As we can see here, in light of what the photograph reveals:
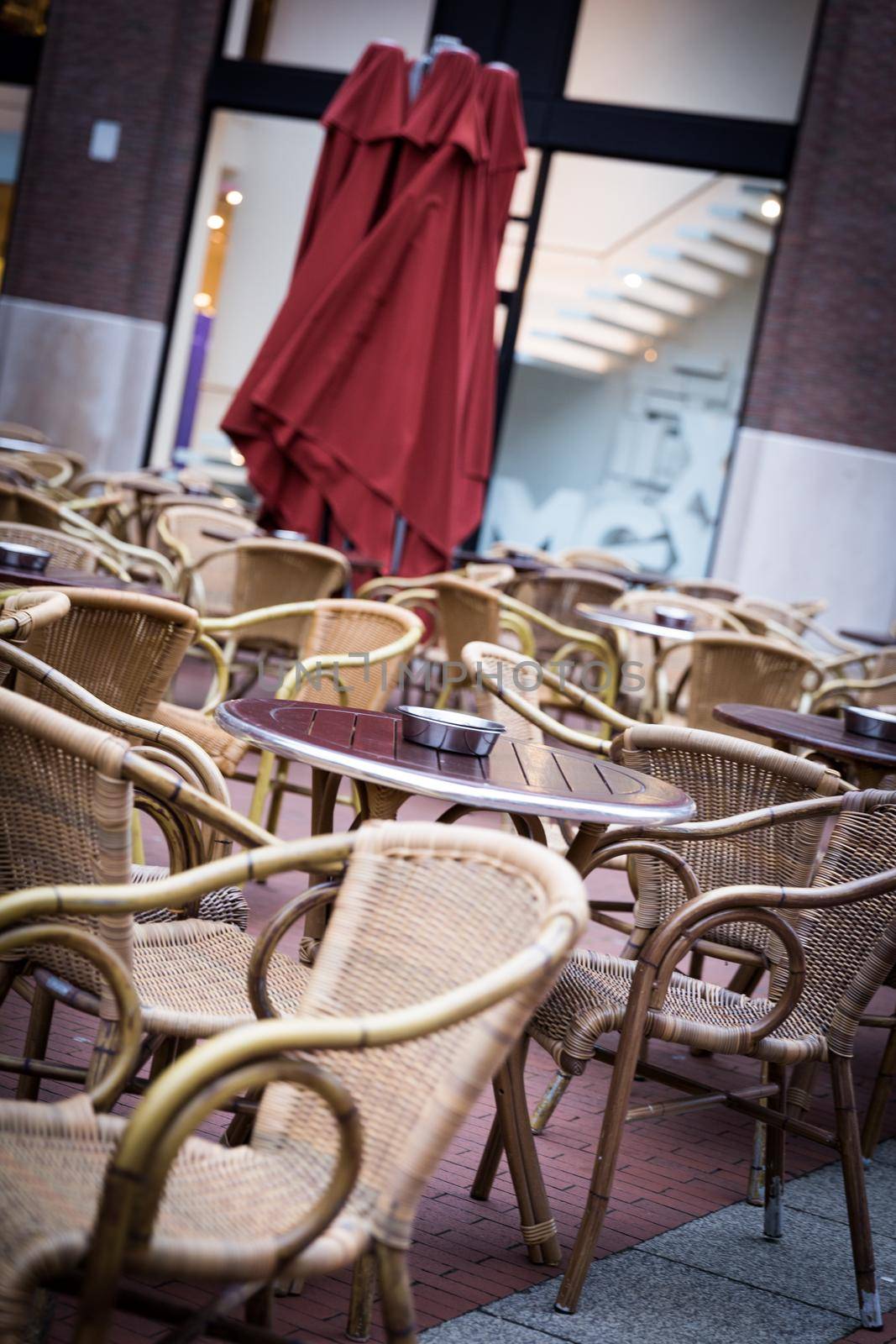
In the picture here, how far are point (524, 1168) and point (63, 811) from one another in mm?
982

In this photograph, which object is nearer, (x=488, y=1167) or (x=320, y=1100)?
(x=320, y=1100)

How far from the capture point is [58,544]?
14.0 feet

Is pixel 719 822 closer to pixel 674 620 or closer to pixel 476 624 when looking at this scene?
pixel 476 624

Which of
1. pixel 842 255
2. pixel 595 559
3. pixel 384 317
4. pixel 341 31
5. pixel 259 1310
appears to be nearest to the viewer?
pixel 259 1310

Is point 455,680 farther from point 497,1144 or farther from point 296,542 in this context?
point 497,1144

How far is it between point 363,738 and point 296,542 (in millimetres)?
3359

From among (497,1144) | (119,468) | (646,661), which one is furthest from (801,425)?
(497,1144)

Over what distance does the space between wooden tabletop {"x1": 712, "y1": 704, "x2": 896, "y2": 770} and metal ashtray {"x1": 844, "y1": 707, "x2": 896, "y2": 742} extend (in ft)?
0.04

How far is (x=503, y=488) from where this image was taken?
1283 cm

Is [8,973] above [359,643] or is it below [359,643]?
below

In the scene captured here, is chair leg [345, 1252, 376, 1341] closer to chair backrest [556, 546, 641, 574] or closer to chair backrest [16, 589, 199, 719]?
chair backrest [16, 589, 199, 719]

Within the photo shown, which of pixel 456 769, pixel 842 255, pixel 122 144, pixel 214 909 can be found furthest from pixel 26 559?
pixel 122 144

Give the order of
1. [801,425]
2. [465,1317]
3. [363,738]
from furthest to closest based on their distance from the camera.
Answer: [801,425]
[363,738]
[465,1317]

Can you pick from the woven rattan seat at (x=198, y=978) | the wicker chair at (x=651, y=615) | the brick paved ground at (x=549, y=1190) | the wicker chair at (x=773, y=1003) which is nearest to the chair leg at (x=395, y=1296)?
the woven rattan seat at (x=198, y=978)
